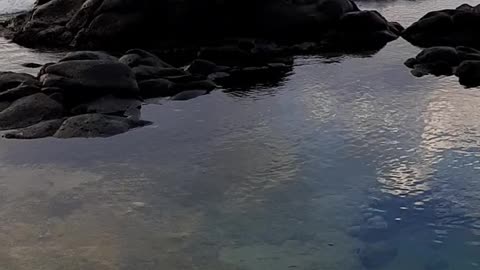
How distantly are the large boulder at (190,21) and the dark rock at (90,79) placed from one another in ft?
23.2

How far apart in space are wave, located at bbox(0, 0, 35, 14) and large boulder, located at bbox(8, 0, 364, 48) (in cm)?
741

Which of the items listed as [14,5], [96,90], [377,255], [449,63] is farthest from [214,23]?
[377,255]

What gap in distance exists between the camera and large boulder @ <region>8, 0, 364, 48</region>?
24.1 m

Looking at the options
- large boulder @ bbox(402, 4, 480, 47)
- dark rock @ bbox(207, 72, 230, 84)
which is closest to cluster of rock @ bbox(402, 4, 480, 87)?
large boulder @ bbox(402, 4, 480, 47)

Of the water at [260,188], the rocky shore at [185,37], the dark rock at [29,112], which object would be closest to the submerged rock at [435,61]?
the water at [260,188]

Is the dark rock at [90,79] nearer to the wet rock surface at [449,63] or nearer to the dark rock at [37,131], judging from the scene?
the dark rock at [37,131]

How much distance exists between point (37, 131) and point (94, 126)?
1.14 m

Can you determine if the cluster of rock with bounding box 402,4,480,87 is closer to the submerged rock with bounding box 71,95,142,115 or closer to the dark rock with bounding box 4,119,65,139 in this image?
the submerged rock with bounding box 71,95,142,115

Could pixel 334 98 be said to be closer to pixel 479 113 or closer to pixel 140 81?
pixel 479 113

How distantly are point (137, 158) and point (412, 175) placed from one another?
15.9 ft

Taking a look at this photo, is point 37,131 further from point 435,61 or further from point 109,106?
point 435,61

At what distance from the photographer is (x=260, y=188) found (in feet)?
37.8

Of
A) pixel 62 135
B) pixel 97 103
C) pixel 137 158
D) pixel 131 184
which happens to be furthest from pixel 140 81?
pixel 131 184

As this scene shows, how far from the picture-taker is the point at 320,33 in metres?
24.4
